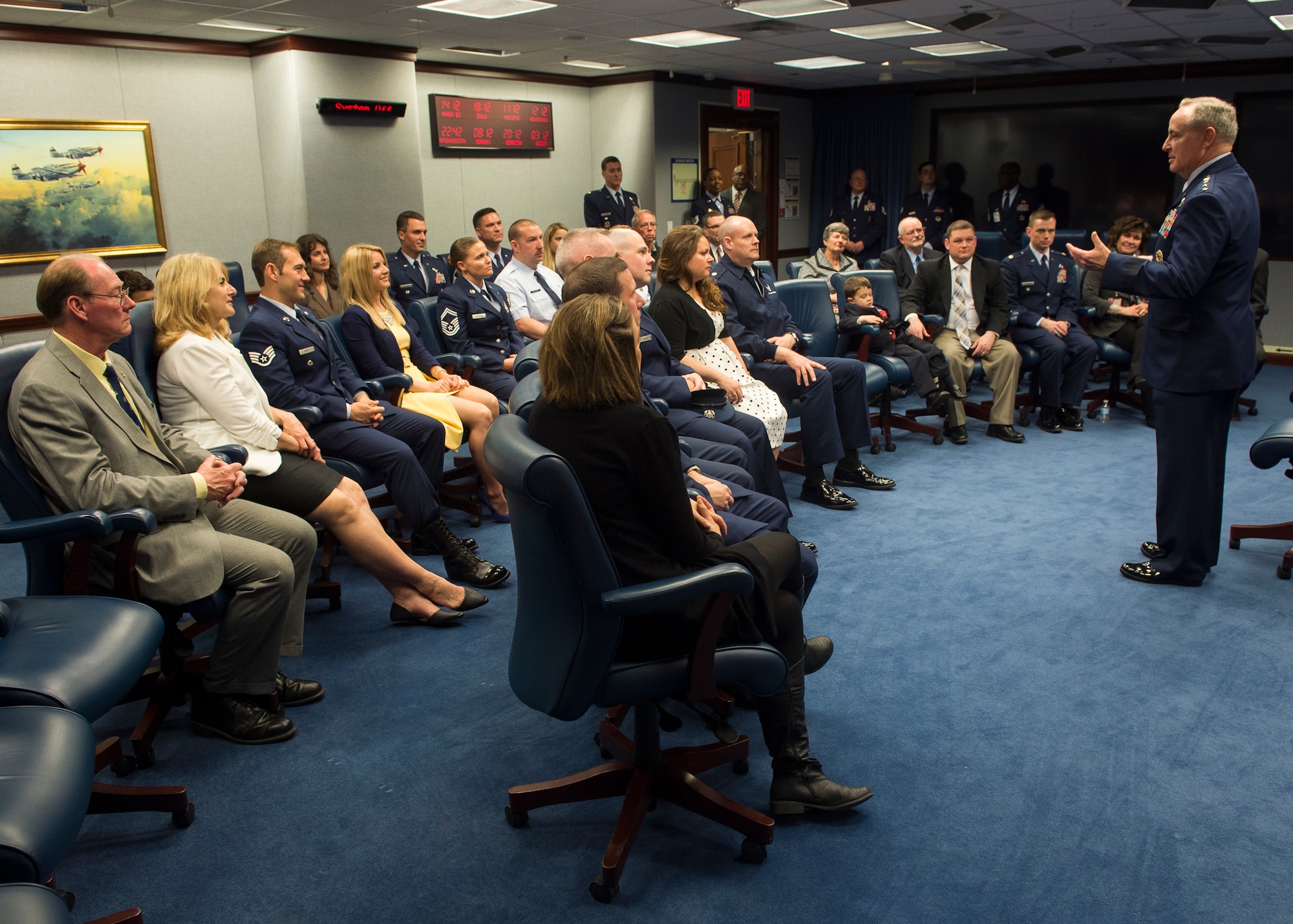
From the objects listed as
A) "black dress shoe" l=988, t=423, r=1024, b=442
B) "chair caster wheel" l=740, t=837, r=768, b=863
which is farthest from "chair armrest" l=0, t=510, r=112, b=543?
"black dress shoe" l=988, t=423, r=1024, b=442

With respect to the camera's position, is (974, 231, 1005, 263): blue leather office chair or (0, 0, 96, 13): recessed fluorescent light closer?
(0, 0, 96, 13): recessed fluorescent light

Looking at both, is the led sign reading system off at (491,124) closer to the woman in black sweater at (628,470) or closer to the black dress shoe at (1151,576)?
the black dress shoe at (1151,576)

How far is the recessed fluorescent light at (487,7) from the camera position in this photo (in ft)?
20.4

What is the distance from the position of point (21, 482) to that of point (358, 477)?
138cm

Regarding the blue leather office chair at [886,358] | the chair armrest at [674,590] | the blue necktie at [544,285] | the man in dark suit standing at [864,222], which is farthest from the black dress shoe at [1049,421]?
the man in dark suit standing at [864,222]

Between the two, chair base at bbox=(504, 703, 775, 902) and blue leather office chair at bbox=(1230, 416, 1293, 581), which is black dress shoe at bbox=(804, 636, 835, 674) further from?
blue leather office chair at bbox=(1230, 416, 1293, 581)

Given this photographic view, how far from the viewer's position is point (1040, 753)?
7.82 ft

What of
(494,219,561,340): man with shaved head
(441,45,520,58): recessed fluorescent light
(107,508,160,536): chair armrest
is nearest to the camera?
(107,508,160,536): chair armrest

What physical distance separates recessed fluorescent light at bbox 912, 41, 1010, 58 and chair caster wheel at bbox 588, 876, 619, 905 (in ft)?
27.4

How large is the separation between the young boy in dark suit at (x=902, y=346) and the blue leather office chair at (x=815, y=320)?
10 centimetres

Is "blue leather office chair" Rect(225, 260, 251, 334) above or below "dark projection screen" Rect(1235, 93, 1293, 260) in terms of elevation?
below

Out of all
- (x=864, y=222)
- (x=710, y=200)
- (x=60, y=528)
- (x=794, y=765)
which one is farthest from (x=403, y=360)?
(x=864, y=222)

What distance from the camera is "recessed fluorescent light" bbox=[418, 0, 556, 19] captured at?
245 inches

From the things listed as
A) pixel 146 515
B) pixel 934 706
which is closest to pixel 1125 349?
pixel 934 706
